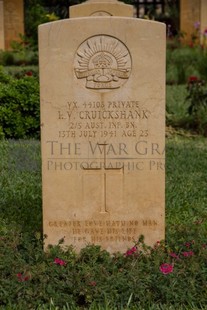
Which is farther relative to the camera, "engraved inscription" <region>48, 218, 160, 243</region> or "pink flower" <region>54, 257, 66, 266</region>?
"engraved inscription" <region>48, 218, 160, 243</region>

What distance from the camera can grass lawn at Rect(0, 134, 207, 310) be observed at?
12.3ft

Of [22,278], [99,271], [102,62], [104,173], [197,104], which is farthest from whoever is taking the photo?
[197,104]

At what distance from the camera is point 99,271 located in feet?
13.2

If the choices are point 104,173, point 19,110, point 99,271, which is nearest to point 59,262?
point 99,271

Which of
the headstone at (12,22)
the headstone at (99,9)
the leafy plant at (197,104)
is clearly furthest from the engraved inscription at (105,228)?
the headstone at (12,22)

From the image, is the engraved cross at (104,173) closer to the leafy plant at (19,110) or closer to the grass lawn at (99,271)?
the grass lawn at (99,271)

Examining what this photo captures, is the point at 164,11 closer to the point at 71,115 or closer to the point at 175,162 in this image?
the point at 175,162

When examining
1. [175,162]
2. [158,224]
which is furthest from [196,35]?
[158,224]

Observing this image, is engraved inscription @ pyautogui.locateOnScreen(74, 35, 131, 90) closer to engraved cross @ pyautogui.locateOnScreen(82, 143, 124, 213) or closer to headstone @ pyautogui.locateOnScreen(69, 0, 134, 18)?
engraved cross @ pyautogui.locateOnScreen(82, 143, 124, 213)

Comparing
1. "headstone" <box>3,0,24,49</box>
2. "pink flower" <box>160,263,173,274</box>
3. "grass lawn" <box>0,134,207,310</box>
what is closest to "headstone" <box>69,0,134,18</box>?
"grass lawn" <box>0,134,207,310</box>

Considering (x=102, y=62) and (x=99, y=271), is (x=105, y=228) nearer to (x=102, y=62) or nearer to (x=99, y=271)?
(x=99, y=271)

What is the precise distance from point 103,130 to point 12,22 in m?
17.4

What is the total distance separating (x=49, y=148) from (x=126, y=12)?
4936 millimetres

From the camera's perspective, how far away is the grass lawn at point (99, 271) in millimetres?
3754
